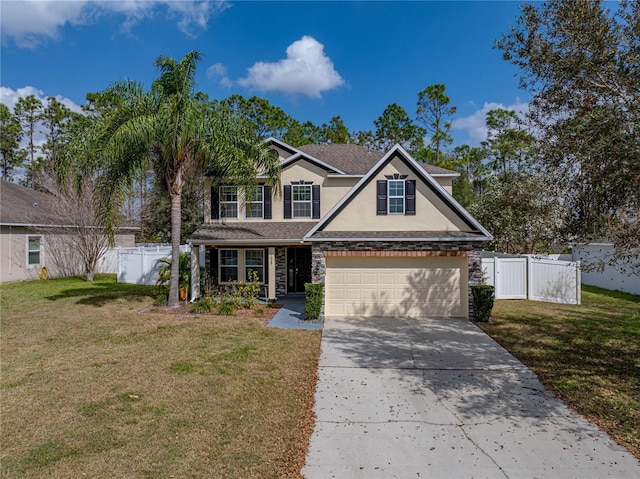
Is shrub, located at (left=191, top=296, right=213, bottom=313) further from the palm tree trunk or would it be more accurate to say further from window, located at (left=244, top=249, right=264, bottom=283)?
window, located at (left=244, top=249, right=264, bottom=283)

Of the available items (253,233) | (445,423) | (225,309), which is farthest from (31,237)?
(445,423)

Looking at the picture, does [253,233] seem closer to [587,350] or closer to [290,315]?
[290,315]

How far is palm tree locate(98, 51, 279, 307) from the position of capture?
1130 centimetres

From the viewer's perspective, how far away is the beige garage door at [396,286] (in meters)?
12.1

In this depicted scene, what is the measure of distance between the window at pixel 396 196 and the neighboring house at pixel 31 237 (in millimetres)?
18549

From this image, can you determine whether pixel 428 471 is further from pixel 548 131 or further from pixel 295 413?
pixel 548 131

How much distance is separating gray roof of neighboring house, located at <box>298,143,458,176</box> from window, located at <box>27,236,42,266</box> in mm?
16135

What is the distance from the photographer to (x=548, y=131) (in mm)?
7309

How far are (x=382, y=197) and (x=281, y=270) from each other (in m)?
5.75

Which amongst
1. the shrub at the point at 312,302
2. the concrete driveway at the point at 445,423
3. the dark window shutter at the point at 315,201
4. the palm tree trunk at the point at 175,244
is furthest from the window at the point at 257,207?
the concrete driveway at the point at 445,423

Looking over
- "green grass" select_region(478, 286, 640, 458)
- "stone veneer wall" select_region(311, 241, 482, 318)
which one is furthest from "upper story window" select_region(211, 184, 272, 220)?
"green grass" select_region(478, 286, 640, 458)

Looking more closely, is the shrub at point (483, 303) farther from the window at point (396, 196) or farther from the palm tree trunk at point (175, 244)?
the palm tree trunk at point (175, 244)

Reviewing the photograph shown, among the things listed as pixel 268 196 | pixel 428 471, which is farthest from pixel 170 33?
pixel 428 471

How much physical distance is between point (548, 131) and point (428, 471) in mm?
6732
